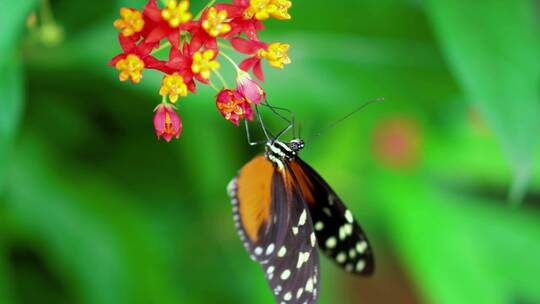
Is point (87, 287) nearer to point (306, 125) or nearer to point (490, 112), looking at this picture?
point (306, 125)

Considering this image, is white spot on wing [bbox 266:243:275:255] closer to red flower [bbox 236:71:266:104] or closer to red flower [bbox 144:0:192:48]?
red flower [bbox 236:71:266:104]

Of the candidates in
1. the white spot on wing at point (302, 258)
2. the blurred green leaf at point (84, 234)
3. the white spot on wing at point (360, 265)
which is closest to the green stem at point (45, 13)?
the blurred green leaf at point (84, 234)

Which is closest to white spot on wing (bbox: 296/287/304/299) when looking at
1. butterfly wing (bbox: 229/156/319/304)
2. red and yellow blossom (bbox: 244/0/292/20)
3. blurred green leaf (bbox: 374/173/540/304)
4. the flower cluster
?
butterfly wing (bbox: 229/156/319/304)

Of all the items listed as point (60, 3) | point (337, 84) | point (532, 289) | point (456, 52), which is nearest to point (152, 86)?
point (60, 3)

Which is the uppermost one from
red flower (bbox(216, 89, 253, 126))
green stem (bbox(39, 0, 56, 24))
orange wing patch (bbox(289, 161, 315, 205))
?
green stem (bbox(39, 0, 56, 24))

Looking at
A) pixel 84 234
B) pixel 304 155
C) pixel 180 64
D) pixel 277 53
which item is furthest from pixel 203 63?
pixel 304 155

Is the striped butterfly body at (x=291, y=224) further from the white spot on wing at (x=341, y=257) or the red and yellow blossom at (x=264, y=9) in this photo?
the red and yellow blossom at (x=264, y=9)
